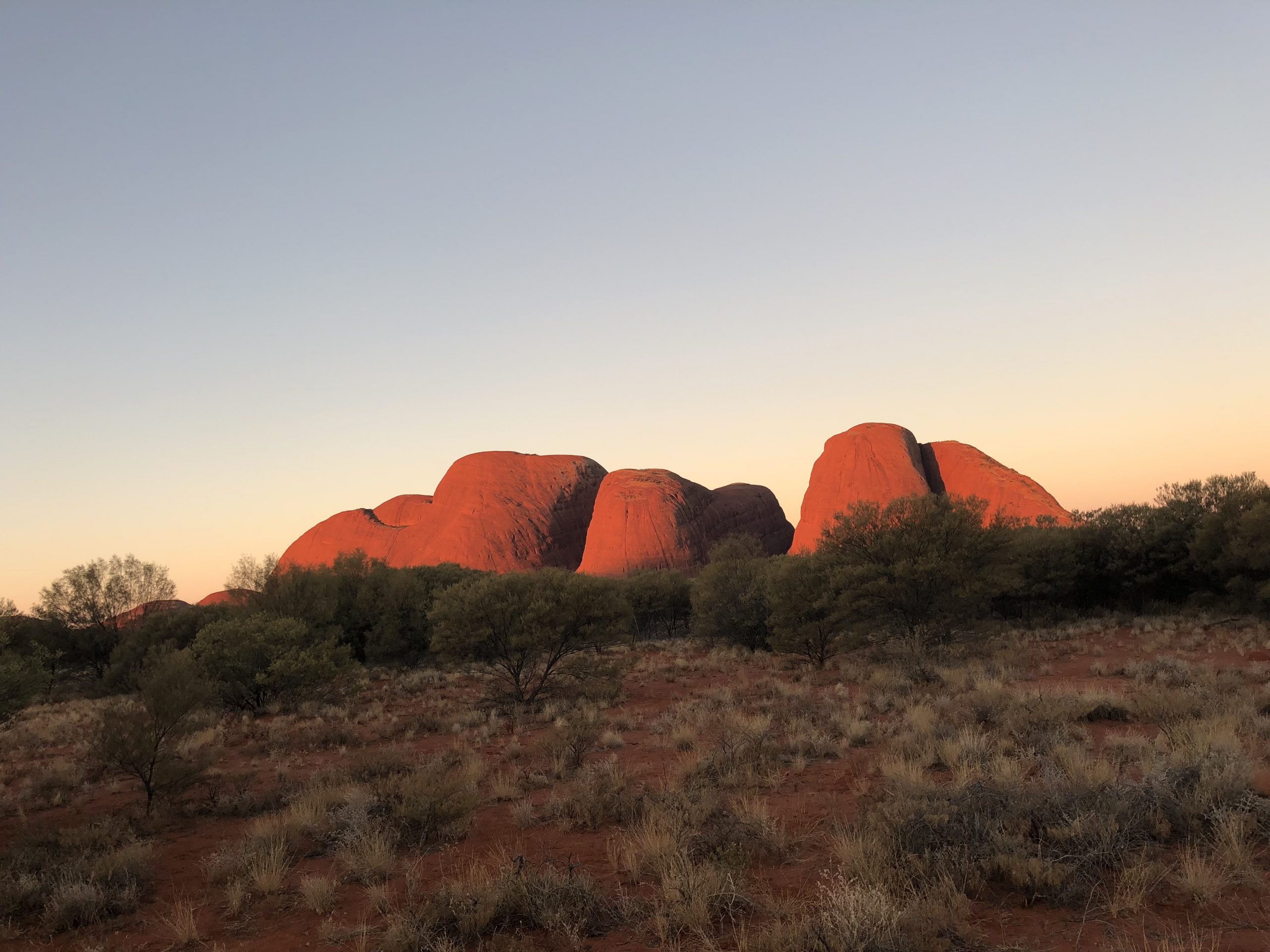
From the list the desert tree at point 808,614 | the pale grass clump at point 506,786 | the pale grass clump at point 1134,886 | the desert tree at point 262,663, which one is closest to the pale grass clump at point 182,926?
the pale grass clump at point 506,786

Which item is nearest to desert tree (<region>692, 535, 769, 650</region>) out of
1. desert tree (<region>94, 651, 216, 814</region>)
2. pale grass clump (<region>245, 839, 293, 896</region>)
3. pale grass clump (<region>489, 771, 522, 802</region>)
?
pale grass clump (<region>489, 771, 522, 802</region>)

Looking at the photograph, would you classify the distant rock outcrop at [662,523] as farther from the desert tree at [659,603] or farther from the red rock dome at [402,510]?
the red rock dome at [402,510]

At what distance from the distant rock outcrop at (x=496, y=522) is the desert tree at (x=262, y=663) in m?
43.4

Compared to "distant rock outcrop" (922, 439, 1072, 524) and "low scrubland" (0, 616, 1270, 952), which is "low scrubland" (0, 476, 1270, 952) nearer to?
"low scrubland" (0, 616, 1270, 952)

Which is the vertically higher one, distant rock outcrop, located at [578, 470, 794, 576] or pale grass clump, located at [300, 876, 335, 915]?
distant rock outcrop, located at [578, 470, 794, 576]

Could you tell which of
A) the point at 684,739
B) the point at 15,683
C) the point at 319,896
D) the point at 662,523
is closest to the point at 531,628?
the point at 684,739

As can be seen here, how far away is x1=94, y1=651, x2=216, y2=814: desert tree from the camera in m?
9.25

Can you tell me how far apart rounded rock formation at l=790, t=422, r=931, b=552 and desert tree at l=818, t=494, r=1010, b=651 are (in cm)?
3713

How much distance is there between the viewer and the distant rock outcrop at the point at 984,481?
173 ft

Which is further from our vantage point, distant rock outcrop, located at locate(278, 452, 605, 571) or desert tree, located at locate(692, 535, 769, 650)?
distant rock outcrop, located at locate(278, 452, 605, 571)

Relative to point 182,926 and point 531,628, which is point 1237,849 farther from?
point 531,628

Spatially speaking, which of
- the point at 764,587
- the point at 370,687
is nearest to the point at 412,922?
the point at 370,687

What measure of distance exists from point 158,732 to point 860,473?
57758 mm

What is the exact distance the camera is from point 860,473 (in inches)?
2378
